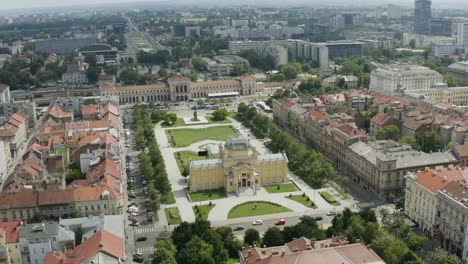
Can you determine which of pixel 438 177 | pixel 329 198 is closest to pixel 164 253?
pixel 329 198

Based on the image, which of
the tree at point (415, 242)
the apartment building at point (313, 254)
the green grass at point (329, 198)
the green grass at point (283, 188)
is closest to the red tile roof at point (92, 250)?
the apartment building at point (313, 254)

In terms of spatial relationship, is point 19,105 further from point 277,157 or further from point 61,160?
point 277,157

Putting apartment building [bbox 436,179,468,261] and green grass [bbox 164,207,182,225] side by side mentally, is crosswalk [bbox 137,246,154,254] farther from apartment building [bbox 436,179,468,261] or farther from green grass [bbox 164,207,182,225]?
apartment building [bbox 436,179,468,261]

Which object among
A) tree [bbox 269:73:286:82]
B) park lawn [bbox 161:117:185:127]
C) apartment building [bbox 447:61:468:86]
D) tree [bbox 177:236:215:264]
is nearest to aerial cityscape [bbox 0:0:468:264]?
tree [bbox 177:236:215:264]

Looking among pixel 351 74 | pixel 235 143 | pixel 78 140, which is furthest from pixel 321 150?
pixel 351 74

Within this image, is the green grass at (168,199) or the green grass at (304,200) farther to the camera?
the green grass at (168,199)

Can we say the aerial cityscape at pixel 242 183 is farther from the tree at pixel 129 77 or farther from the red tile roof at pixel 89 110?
the tree at pixel 129 77
